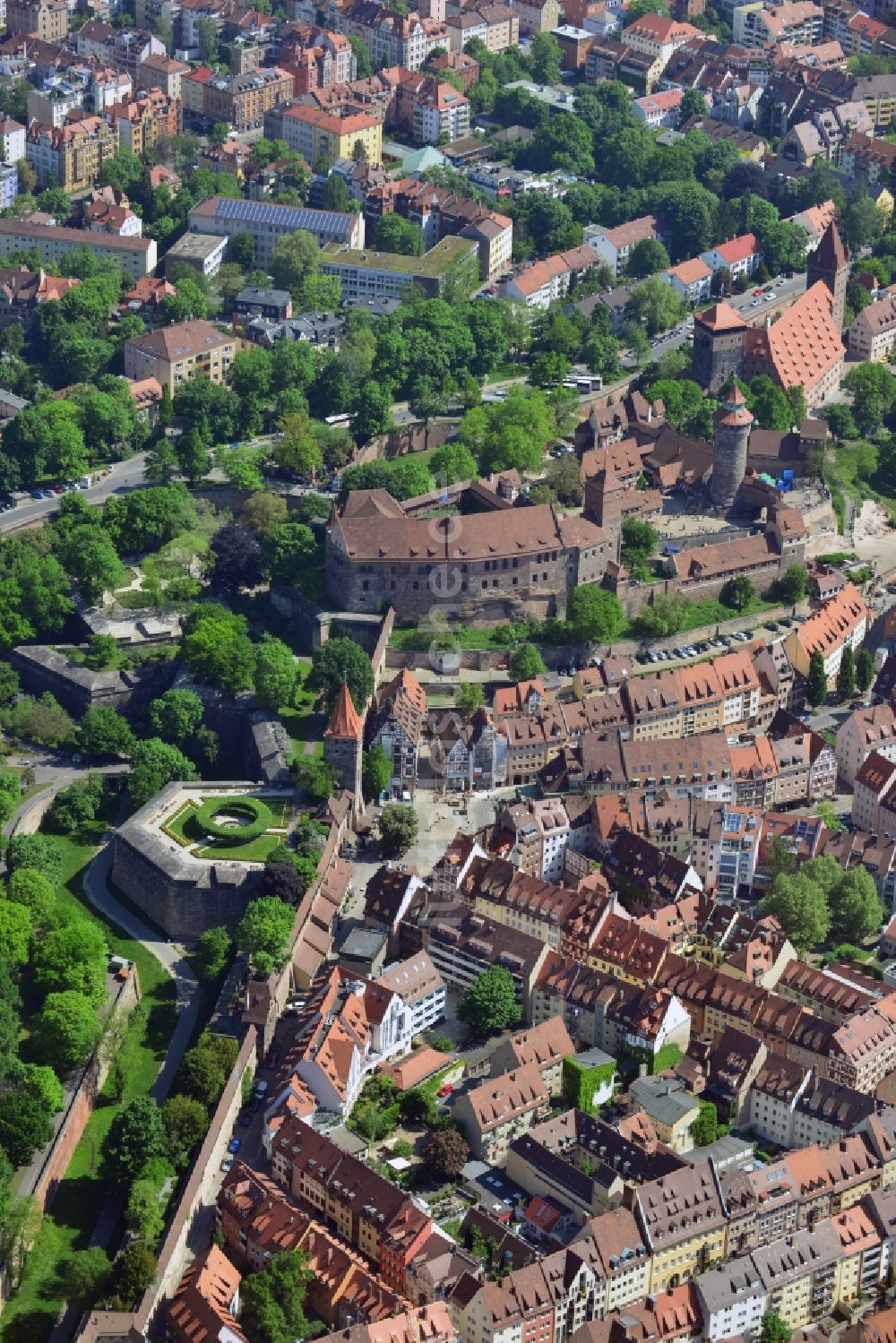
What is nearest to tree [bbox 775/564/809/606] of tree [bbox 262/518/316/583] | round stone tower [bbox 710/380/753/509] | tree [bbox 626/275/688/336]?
round stone tower [bbox 710/380/753/509]

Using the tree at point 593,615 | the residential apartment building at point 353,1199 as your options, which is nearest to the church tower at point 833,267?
the tree at point 593,615

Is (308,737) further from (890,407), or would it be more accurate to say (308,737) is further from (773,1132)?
(890,407)

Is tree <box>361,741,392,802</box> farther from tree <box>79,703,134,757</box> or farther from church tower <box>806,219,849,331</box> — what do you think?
church tower <box>806,219,849,331</box>

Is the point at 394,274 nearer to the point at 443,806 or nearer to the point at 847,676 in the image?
the point at 847,676

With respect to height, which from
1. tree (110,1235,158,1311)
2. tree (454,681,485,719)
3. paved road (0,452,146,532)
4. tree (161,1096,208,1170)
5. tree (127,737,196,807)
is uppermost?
tree (110,1235,158,1311)

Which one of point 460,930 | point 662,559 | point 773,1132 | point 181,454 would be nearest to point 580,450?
point 662,559
